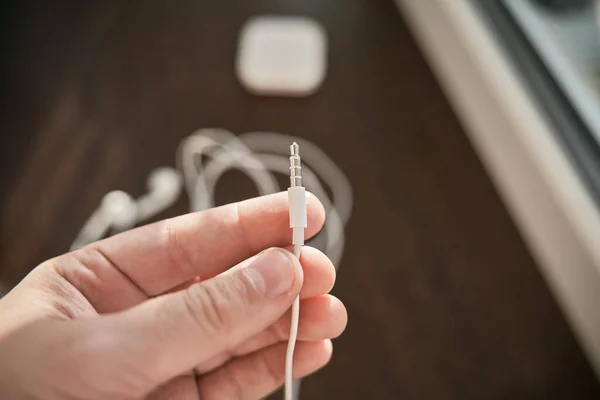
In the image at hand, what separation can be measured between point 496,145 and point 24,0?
110 centimetres

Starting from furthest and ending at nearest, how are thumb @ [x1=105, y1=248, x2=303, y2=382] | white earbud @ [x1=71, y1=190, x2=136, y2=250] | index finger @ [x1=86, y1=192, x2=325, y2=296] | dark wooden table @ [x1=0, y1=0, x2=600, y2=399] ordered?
white earbud @ [x1=71, y1=190, x2=136, y2=250], dark wooden table @ [x1=0, y1=0, x2=600, y2=399], index finger @ [x1=86, y1=192, x2=325, y2=296], thumb @ [x1=105, y1=248, x2=303, y2=382]

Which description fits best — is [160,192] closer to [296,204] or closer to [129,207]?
[129,207]

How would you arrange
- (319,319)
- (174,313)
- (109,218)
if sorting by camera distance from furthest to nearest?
(109,218), (319,319), (174,313)

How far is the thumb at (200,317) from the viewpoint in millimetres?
411

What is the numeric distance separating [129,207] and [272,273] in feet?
1.70

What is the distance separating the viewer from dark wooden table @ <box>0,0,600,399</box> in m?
0.75

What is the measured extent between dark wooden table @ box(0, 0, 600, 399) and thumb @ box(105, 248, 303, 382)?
0.34 m

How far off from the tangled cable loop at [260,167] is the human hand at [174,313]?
29 centimetres

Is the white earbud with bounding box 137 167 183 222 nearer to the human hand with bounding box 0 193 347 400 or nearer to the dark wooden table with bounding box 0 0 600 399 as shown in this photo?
the dark wooden table with bounding box 0 0 600 399

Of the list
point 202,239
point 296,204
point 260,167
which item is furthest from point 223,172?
point 296,204

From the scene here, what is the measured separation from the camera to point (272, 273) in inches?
17.3

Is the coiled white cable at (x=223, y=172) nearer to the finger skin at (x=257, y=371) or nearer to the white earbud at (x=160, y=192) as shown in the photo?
the white earbud at (x=160, y=192)

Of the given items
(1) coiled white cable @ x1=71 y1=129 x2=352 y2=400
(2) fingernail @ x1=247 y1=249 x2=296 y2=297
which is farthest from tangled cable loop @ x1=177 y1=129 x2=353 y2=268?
(2) fingernail @ x1=247 y1=249 x2=296 y2=297

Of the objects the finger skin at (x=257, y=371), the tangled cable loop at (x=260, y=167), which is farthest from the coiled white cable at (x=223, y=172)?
the finger skin at (x=257, y=371)
